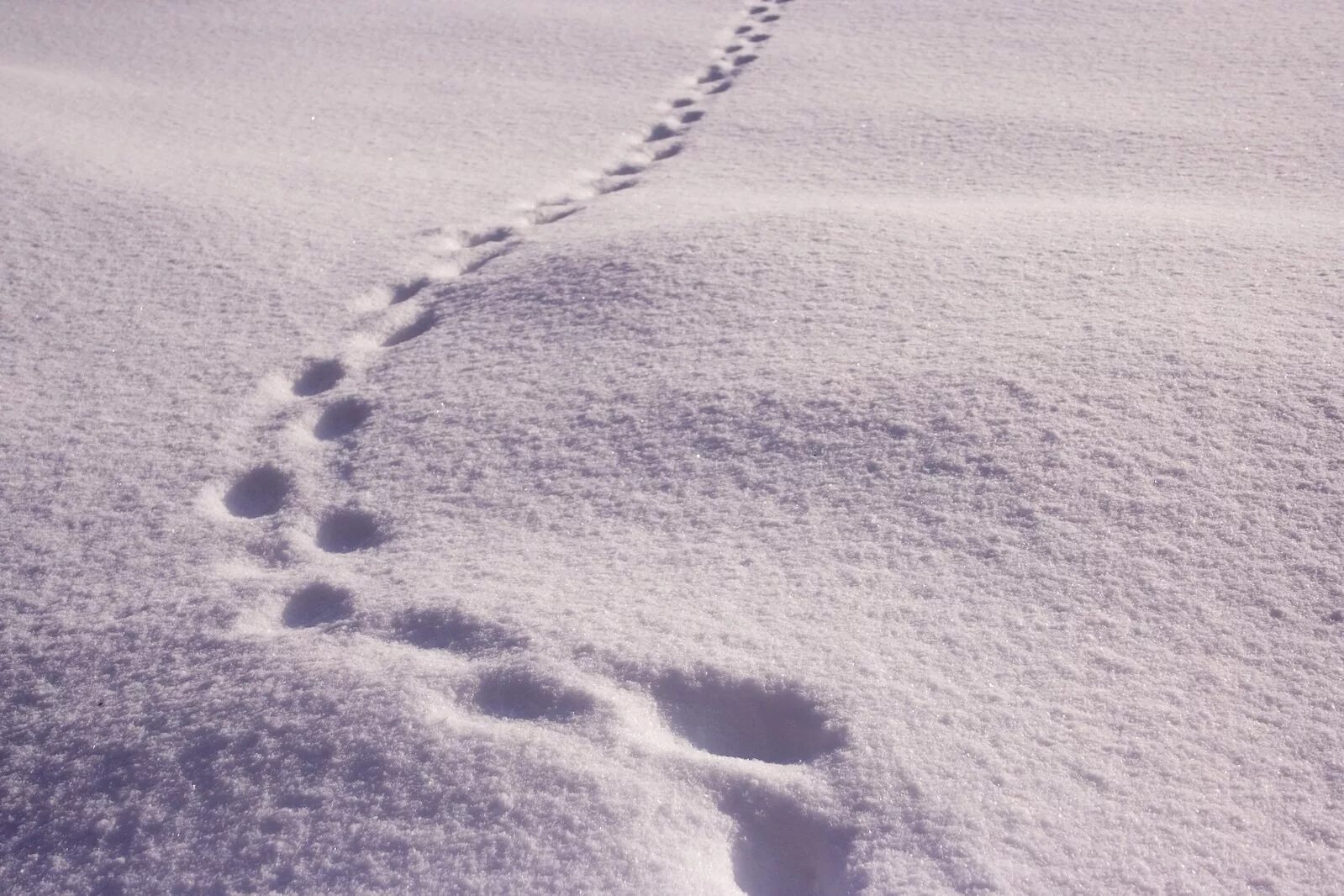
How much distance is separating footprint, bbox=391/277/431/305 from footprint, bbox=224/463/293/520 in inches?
28.0

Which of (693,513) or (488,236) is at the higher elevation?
(488,236)

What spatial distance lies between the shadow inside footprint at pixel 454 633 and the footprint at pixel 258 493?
1.60ft

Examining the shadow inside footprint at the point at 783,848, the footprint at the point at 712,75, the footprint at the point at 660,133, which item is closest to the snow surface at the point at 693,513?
the shadow inside footprint at the point at 783,848

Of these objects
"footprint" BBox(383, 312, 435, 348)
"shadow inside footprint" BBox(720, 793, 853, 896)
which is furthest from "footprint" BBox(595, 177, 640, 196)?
"shadow inside footprint" BBox(720, 793, 853, 896)

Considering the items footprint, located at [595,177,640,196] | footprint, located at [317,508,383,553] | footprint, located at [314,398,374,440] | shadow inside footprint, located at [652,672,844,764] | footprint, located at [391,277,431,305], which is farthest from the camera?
footprint, located at [595,177,640,196]

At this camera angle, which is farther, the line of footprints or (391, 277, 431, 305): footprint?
(391, 277, 431, 305): footprint

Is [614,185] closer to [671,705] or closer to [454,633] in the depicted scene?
[454,633]

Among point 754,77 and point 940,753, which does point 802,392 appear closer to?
point 940,753

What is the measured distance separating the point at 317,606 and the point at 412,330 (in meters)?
0.94

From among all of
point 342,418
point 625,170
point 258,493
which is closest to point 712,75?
point 625,170

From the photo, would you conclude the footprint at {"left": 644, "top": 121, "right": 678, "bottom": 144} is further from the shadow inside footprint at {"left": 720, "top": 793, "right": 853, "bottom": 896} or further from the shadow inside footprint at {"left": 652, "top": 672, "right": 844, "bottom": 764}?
the shadow inside footprint at {"left": 720, "top": 793, "right": 853, "bottom": 896}

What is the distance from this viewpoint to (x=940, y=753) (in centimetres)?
125

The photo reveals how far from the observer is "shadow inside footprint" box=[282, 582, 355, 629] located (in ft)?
5.20

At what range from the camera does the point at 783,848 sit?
3.97 feet
